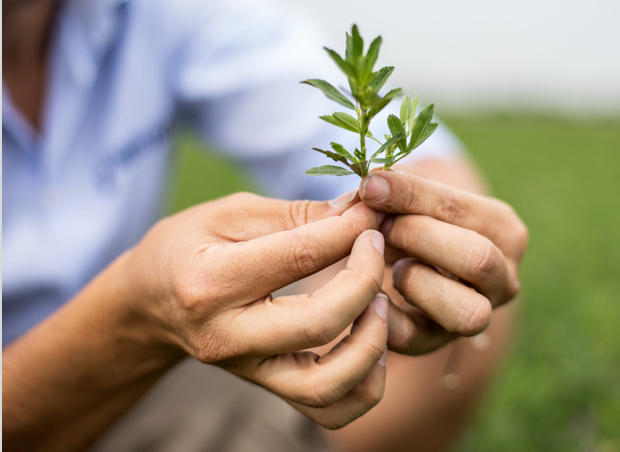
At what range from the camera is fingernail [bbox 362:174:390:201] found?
933mm

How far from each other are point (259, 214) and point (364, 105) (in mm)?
301

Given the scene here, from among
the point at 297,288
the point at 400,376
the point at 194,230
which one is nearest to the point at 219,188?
the point at 297,288

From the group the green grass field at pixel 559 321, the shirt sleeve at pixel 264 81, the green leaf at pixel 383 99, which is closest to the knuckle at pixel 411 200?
the green leaf at pixel 383 99

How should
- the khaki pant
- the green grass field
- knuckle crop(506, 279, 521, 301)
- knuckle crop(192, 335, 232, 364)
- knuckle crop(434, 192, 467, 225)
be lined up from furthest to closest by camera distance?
the green grass field
the khaki pant
knuckle crop(506, 279, 521, 301)
knuckle crop(434, 192, 467, 225)
knuckle crop(192, 335, 232, 364)

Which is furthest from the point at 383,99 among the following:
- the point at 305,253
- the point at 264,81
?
the point at 264,81

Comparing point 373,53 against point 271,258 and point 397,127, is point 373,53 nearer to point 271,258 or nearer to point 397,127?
point 397,127

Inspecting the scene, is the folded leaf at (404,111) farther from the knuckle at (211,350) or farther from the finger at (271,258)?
the knuckle at (211,350)

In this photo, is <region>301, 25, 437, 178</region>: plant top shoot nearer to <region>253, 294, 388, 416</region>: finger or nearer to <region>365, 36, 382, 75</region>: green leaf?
<region>365, 36, 382, 75</region>: green leaf

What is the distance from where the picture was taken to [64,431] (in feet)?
4.18

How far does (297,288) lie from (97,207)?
2.87 ft

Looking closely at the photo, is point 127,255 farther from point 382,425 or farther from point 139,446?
point 382,425

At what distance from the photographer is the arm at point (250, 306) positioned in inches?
34.7

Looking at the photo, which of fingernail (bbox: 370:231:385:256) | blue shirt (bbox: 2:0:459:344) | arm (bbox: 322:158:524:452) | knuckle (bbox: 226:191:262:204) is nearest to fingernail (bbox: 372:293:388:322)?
fingernail (bbox: 370:231:385:256)

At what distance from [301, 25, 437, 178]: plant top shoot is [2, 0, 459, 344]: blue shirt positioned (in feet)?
2.38
